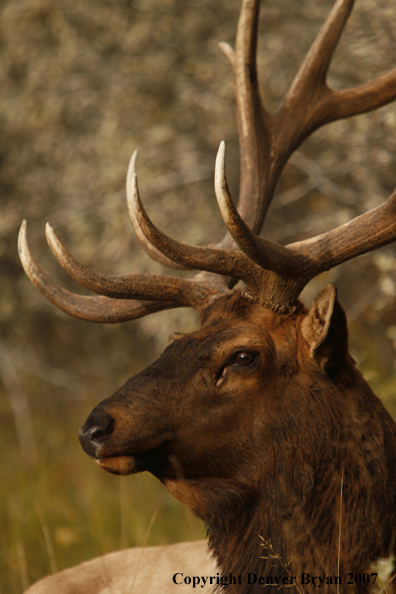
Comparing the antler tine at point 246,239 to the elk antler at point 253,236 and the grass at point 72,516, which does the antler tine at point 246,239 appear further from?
the grass at point 72,516

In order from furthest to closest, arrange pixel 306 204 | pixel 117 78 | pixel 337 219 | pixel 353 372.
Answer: pixel 306 204 → pixel 117 78 → pixel 337 219 → pixel 353 372

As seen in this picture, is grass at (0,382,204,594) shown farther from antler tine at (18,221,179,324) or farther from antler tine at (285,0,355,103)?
antler tine at (285,0,355,103)

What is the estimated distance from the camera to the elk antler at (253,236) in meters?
2.02

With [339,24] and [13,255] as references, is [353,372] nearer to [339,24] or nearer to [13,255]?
[339,24]

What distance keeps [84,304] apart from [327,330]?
96cm

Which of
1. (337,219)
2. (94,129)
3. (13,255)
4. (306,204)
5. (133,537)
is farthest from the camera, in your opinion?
(13,255)

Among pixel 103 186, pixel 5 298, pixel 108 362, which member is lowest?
pixel 108 362

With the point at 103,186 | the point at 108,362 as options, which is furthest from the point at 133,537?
the point at 108,362

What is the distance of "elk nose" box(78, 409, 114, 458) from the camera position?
5.89ft

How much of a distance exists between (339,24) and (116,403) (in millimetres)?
2147

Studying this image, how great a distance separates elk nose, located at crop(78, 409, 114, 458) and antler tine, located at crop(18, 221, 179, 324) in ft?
2.10

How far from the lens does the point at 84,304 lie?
2.41m

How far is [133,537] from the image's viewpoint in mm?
3920

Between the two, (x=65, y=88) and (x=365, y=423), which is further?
(x=65, y=88)
